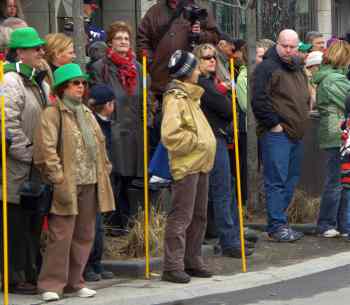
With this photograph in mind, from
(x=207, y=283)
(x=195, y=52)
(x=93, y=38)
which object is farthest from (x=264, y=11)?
(x=207, y=283)

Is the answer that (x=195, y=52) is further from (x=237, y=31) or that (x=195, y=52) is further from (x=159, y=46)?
(x=237, y=31)

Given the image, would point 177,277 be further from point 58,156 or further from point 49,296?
point 58,156

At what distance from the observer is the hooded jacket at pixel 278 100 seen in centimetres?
1279

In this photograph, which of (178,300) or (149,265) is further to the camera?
(149,265)

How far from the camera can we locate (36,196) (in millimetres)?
9727

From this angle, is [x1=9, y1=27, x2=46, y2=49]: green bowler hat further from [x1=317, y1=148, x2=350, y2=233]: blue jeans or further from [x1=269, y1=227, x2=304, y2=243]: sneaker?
[x1=317, y1=148, x2=350, y2=233]: blue jeans

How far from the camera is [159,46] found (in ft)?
42.6

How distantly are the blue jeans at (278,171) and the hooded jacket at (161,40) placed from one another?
1.22m

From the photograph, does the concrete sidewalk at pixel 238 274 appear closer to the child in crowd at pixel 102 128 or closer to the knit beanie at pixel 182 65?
the child in crowd at pixel 102 128

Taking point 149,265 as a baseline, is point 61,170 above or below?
A: above

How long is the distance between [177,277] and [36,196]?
1.57m

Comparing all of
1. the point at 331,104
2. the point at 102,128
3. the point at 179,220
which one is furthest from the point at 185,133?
the point at 331,104

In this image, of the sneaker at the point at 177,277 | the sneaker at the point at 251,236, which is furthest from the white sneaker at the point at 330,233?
the sneaker at the point at 177,277

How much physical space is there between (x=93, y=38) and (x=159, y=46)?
1.01 m
